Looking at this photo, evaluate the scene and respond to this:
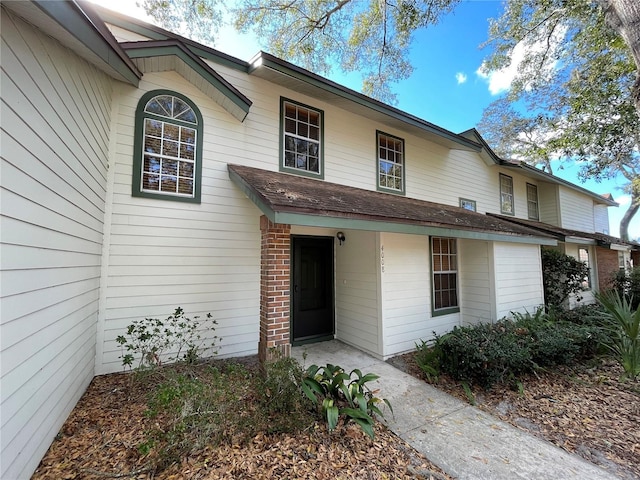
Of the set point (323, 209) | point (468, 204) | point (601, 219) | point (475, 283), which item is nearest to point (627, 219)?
point (601, 219)

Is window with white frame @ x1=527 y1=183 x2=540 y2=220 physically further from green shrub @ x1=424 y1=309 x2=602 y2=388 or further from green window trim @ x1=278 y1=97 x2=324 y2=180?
green window trim @ x1=278 y1=97 x2=324 y2=180

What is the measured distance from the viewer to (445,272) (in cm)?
710

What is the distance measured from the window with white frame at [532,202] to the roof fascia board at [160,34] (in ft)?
42.2

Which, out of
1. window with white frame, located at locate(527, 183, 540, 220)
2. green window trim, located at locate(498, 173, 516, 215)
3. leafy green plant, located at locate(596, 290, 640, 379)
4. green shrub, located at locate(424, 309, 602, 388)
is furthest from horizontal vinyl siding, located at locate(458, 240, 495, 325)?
window with white frame, located at locate(527, 183, 540, 220)

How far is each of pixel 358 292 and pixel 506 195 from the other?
8.99m

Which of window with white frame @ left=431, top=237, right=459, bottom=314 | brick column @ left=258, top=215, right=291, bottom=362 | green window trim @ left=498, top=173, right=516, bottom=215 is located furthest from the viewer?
green window trim @ left=498, top=173, right=516, bottom=215

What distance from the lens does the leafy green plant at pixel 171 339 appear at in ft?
13.6

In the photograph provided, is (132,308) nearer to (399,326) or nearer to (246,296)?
(246,296)

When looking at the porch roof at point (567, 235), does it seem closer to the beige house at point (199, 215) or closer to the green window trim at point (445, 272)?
the beige house at point (199, 215)

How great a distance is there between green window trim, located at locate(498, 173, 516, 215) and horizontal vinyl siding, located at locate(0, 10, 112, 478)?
12661 mm

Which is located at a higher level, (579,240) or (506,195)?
(506,195)

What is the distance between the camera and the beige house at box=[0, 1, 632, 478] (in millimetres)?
2109

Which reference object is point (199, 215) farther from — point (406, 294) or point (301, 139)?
point (406, 294)

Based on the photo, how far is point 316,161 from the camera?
6410 millimetres
